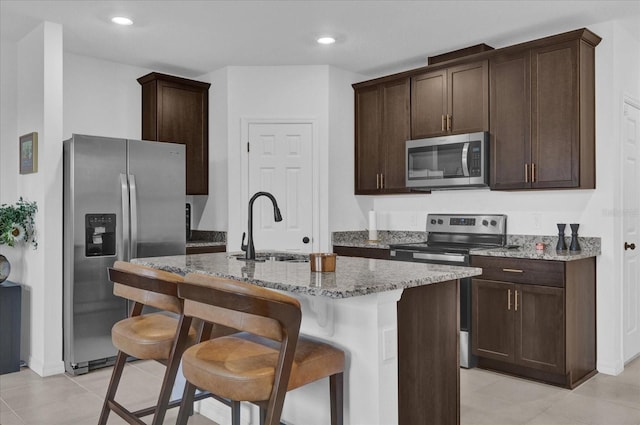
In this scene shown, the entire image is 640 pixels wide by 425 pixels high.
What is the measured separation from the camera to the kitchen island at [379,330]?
1.91m

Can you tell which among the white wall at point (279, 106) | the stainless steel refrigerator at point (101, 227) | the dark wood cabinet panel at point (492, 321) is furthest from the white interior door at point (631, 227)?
the stainless steel refrigerator at point (101, 227)

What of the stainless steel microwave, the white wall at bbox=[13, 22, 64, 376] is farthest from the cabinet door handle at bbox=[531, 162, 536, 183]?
the white wall at bbox=[13, 22, 64, 376]

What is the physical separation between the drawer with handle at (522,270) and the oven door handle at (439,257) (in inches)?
3.7

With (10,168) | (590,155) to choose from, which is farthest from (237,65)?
(590,155)

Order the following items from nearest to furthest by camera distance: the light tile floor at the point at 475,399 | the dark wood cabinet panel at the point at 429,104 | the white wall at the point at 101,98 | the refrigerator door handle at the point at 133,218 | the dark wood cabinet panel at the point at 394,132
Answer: the light tile floor at the point at 475,399 < the refrigerator door handle at the point at 133,218 < the dark wood cabinet panel at the point at 429,104 < the white wall at the point at 101,98 < the dark wood cabinet panel at the point at 394,132

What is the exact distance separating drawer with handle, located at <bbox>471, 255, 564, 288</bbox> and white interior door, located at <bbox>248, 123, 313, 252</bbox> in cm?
Answer: 172

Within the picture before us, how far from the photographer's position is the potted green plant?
378cm

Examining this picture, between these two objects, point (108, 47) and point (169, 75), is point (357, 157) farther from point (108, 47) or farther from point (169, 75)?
point (108, 47)

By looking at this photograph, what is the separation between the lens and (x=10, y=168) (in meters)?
4.26

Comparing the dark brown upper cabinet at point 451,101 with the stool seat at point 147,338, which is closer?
the stool seat at point 147,338

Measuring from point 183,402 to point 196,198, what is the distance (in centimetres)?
356

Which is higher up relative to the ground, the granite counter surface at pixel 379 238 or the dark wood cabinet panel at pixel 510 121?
the dark wood cabinet panel at pixel 510 121

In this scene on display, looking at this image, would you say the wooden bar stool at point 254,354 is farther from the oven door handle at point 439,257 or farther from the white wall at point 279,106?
the white wall at point 279,106

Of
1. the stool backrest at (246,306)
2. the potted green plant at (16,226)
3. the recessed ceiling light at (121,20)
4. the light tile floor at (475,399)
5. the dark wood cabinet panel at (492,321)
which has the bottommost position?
the light tile floor at (475,399)
